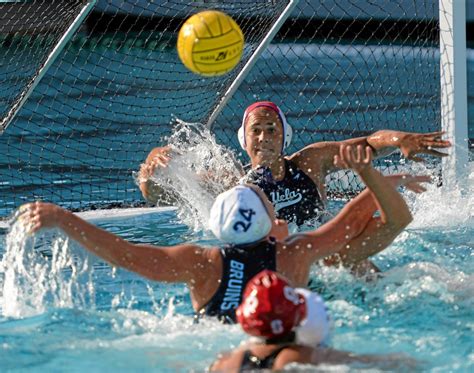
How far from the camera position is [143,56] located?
16125mm

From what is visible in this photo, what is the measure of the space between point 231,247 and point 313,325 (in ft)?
3.24

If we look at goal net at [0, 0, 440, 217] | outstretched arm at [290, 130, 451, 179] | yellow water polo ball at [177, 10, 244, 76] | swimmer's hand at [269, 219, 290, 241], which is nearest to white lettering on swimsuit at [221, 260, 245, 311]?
swimmer's hand at [269, 219, 290, 241]

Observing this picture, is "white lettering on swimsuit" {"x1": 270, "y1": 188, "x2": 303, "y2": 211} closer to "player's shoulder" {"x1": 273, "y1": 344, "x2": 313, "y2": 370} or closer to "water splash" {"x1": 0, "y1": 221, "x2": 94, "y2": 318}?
"water splash" {"x1": 0, "y1": 221, "x2": 94, "y2": 318}

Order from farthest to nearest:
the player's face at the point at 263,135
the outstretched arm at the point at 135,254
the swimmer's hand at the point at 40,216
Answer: the player's face at the point at 263,135 < the outstretched arm at the point at 135,254 < the swimmer's hand at the point at 40,216

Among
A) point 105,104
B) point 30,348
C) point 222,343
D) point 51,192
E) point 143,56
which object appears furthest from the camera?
point 143,56

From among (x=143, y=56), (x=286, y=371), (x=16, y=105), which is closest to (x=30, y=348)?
(x=286, y=371)

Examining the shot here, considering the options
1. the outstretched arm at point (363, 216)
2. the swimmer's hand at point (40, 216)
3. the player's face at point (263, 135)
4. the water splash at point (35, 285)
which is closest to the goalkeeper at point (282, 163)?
the player's face at point (263, 135)

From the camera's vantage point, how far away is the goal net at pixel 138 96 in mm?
8672

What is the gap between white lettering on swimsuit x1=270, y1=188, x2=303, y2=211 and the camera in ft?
20.0

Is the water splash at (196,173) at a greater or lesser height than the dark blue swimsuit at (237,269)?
greater

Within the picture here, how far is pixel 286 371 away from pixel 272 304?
23cm

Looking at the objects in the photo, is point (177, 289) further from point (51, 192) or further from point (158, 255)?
point (51, 192)

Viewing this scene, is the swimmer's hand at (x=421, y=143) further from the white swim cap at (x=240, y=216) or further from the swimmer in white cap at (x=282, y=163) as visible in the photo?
the white swim cap at (x=240, y=216)

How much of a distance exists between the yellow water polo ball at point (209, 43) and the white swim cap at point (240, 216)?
1.48 m
